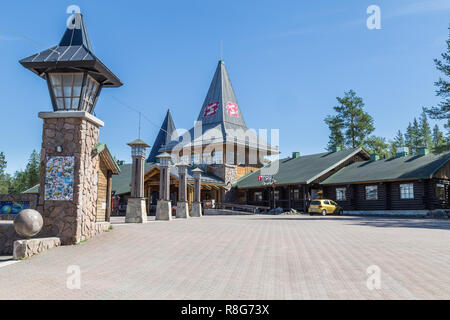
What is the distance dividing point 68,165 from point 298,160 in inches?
1253

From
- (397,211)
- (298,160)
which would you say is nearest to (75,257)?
(397,211)

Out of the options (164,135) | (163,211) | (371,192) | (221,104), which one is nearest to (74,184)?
(163,211)

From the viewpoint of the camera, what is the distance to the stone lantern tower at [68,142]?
1041cm

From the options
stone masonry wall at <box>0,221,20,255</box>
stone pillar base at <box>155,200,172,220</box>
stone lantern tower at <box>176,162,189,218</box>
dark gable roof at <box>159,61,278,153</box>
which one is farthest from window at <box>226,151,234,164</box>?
stone masonry wall at <box>0,221,20,255</box>

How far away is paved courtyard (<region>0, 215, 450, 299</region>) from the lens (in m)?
5.60

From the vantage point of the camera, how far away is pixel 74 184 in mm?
10469

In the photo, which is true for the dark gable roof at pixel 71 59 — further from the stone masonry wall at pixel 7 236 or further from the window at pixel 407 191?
the window at pixel 407 191

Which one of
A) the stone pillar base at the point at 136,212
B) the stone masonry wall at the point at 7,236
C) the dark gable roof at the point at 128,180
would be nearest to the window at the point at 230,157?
the dark gable roof at the point at 128,180

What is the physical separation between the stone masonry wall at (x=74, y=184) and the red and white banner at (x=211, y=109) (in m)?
33.6

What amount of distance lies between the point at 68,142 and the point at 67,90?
162 centimetres

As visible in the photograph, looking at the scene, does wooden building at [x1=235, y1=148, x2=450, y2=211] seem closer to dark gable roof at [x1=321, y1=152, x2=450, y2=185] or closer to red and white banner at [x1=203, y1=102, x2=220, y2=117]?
dark gable roof at [x1=321, y1=152, x2=450, y2=185]

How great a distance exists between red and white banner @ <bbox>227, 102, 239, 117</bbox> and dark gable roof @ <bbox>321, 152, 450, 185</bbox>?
1538 cm
